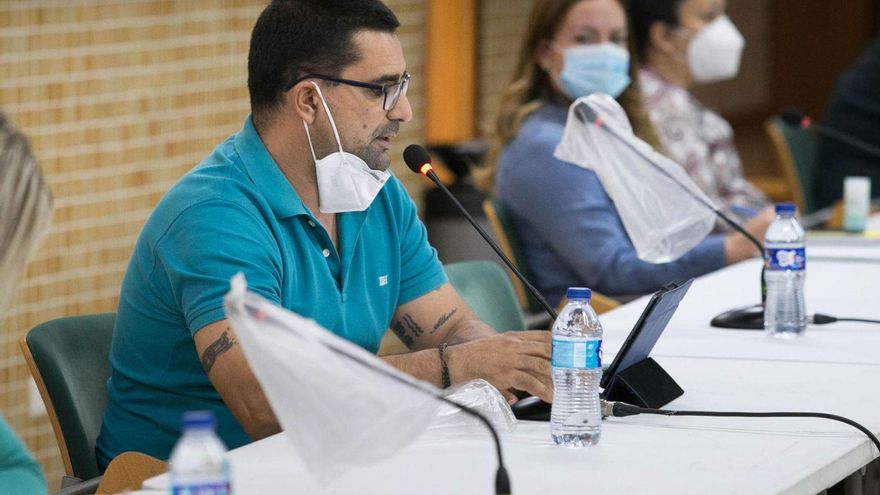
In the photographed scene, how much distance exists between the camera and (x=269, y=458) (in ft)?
5.63

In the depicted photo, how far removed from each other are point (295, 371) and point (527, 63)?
2.24 meters

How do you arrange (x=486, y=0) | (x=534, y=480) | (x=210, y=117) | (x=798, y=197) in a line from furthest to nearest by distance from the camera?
1. (x=486, y=0)
2. (x=798, y=197)
3. (x=210, y=117)
4. (x=534, y=480)

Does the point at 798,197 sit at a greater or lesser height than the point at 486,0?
lesser

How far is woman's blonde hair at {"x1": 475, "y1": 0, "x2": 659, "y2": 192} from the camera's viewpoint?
11.3ft

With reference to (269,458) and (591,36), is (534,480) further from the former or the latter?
(591,36)

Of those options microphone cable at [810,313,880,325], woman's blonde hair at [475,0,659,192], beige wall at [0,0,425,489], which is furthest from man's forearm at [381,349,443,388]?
beige wall at [0,0,425,489]

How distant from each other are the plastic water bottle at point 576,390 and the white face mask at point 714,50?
257 centimetres

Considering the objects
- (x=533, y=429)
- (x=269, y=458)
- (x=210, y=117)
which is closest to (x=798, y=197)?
(x=210, y=117)

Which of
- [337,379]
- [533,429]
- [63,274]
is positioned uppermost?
[337,379]

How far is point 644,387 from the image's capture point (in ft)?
6.50

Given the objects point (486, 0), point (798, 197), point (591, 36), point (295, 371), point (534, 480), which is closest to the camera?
point (295, 371)

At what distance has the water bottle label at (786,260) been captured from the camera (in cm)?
254

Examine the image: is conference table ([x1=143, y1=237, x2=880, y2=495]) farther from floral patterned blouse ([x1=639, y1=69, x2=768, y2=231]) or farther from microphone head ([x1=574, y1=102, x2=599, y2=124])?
floral patterned blouse ([x1=639, y1=69, x2=768, y2=231])

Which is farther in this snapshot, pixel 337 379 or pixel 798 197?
pixel 798 197
